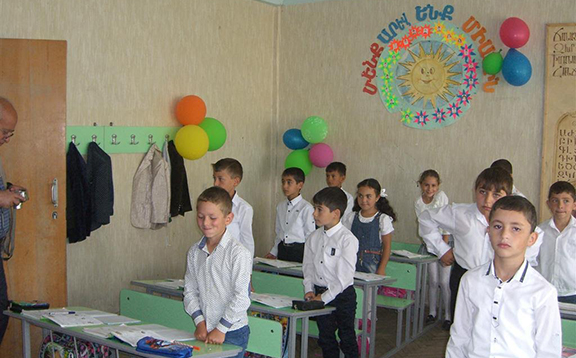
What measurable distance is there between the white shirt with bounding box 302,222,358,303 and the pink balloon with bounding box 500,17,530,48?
276cm

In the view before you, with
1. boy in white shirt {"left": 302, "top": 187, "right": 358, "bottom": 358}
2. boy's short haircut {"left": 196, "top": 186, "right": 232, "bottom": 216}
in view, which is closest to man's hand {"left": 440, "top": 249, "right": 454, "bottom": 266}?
boy in white shirt {"left": 302, "top": 187, "right": 358, "bottom": 358}

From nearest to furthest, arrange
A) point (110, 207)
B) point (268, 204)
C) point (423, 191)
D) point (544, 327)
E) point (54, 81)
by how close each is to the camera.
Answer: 1. point (544, 327)
2. point (54, 81)
3. point (110, 207)
4. point (423, 191)
5. point (268, 204)

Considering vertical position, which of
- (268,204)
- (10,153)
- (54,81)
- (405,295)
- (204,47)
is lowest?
(405,295)

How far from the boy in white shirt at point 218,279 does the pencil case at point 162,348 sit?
311 mm

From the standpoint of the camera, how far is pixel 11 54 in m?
4.74

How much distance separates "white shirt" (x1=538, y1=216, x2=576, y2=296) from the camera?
4461 mm

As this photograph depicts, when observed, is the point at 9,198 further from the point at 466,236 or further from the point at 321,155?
the point at 321,155

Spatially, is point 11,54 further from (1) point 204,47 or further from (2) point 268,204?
(2) point 268,204

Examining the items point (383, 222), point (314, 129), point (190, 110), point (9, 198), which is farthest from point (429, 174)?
point (9, 198)

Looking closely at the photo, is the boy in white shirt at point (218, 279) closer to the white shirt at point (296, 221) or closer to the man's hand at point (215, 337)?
the man's hand at point (215, 337)

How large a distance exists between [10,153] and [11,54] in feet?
2.22

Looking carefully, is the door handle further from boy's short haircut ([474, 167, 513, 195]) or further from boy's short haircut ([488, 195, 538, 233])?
boy's short haircut ([488, 195, 538, 233])

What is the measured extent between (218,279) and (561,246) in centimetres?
239

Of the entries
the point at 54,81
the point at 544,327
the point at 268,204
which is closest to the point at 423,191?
the point at 268,204
